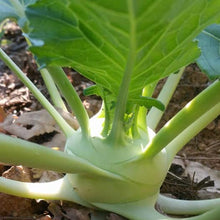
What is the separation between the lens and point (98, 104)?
152 cm

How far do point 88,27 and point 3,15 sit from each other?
29cm

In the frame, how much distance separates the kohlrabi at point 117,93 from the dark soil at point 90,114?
0.08 metres

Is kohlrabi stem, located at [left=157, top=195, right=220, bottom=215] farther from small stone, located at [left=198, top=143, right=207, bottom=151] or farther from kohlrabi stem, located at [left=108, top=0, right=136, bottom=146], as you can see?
small stone, located at [left=198, top=143, right=207, bottom=151]

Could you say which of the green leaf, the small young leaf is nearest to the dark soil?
the small young leaf

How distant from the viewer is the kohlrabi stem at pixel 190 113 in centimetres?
76

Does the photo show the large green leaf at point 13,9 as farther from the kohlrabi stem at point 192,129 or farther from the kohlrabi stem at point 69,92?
the kohlrabi stem at point 192,129

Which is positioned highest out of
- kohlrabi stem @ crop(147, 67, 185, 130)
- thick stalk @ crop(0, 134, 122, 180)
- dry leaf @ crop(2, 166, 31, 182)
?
kohlrabi stem @ crop(147, 67, 185, 130)

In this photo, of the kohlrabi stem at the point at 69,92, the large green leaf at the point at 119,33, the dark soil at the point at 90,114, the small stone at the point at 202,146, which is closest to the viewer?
the large green leaf at the point at 119,33

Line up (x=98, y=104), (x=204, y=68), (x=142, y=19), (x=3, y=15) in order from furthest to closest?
(x=98, y=104), (x=3, y=15), (x=204, y=68), (x=142, y=19)

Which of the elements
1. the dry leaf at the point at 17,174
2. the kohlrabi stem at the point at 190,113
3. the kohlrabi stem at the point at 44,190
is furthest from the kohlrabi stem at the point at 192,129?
the dry leaf at the point at 17,174

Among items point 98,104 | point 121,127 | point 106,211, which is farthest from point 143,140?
point 98,104

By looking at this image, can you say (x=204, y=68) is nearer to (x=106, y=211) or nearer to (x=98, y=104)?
(x=106, y=211)

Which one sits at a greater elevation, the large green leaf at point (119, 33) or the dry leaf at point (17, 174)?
the large green leaf at point (119, 33)

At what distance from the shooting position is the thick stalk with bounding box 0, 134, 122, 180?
27.1 inches
